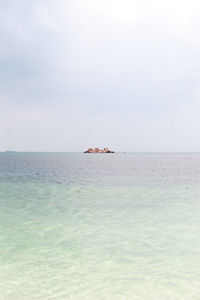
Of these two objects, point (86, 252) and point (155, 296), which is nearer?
point (155, 296)

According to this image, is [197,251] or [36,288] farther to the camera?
[197,251]

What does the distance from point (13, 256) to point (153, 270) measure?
5137 mm

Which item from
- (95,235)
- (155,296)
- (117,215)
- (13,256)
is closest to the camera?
(155,296)

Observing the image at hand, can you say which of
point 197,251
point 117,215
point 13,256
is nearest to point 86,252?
point 13,256

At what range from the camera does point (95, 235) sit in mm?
13398

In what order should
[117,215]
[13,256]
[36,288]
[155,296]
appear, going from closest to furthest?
[155,296] → [36,288] → [13,256] → [117,215]

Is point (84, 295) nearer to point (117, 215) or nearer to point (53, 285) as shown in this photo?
point (53, 285)

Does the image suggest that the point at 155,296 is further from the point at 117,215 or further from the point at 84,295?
the point at 117,215

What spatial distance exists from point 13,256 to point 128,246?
4.57 metres

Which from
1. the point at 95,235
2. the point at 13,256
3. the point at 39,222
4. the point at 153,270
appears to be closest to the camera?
the point at 153,270

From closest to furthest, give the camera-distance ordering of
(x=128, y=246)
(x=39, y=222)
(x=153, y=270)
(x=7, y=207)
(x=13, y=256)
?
(x=153, y=270) → (x=13, y=256) → (x=128, y=246) → (x=39, y=222) → (x=7, y=207)

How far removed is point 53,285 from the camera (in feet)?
26.7

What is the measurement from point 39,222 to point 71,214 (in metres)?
2.75

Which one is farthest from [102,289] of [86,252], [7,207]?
[7,207]
